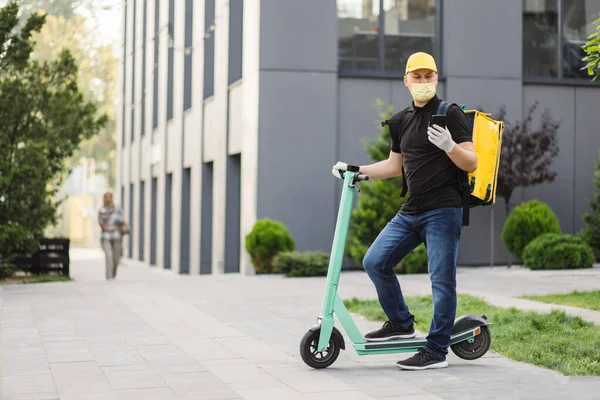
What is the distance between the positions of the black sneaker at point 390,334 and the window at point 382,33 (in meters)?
11.8

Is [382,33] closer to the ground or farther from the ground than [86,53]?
closer to the ground

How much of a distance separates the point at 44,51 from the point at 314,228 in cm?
3082

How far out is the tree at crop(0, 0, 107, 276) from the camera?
1490cm

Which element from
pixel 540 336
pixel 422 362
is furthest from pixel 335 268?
pixel 540 336

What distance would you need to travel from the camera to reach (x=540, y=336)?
7.40 metres

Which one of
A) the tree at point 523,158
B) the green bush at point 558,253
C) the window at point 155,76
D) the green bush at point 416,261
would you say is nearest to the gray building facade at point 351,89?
the tree at point 523,158

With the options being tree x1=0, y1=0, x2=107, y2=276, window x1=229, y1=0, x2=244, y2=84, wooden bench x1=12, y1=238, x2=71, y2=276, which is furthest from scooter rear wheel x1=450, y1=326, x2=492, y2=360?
window x1=229, y1=0, x2=244, y2=84

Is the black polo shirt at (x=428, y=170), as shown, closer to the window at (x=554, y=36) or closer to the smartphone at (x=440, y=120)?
the smartphone at (x=440, y=120)

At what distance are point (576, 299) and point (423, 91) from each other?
5.09 meters

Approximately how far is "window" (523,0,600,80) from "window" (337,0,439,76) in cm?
194

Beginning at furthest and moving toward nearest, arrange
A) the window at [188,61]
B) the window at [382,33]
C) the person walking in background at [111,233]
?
the window at [188,61] → the window at [382,33] → the person walking in background at [111,233]

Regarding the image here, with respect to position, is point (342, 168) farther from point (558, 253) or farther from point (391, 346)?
point (558, 253)

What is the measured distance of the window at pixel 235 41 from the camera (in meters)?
20.3

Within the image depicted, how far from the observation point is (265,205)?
17.5m
